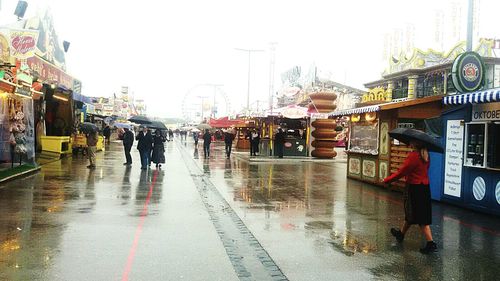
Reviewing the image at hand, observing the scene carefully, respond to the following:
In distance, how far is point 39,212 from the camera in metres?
9.23

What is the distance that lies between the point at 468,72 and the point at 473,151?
2.16m

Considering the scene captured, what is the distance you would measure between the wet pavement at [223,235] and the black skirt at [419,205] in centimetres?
47

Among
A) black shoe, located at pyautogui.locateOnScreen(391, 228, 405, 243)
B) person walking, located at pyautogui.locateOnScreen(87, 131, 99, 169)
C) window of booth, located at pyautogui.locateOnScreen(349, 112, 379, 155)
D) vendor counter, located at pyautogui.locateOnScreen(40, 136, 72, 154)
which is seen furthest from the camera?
vendor counter, located at pyautogui.locateOnScreen(40, 136, 72, 154)

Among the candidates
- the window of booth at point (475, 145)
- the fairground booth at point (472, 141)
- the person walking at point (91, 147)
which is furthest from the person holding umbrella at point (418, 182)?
the person walking at point (91, 147)

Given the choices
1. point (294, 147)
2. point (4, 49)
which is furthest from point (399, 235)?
point (294, 147)

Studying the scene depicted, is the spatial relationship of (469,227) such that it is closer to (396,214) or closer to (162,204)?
(396,214)

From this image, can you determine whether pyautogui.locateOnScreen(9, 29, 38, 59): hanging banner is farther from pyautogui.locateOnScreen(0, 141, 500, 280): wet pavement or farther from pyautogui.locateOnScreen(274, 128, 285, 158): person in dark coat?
pyautogui.locateOnScreen(274, 128, 285, 158): person in dark coat

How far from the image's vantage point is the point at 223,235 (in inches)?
312

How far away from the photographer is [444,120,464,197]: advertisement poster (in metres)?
11.4

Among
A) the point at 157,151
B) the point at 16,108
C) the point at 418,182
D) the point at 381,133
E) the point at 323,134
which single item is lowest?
the point at 157,151

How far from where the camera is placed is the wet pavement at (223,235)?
5.94 meters

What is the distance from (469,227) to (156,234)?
577cm

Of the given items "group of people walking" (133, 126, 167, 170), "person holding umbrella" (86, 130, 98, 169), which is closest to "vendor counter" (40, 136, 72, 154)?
"person holding umbrella" (86, 130, 98, 169)

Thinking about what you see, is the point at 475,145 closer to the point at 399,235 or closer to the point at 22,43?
the point at 399,235
